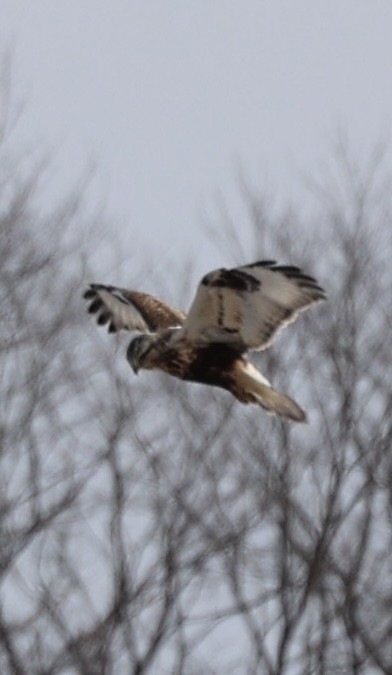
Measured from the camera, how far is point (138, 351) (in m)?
16.8

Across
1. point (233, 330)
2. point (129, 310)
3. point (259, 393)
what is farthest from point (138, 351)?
point (129, 310)

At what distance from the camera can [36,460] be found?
2388 cm

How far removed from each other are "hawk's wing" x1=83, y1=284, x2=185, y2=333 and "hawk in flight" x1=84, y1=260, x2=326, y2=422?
0.02m

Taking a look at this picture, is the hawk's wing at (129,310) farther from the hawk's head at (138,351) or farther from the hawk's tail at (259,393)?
the hawk's tail at (259,393)

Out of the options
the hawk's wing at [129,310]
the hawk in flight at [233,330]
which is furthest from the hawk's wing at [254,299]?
the hawk's wing at [129,310]

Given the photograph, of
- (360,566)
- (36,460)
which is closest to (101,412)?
(36,460)

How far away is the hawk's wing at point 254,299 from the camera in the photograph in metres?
16.3

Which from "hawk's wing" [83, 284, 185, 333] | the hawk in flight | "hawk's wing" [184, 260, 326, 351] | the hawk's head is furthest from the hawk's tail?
"hawk's wing" [83, 284, 185, 333]

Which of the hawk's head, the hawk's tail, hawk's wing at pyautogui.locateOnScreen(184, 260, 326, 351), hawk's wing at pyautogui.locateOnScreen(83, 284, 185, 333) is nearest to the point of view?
hawk's wing at pyautogui.locateOnScreen(184, 260, 326, 351)

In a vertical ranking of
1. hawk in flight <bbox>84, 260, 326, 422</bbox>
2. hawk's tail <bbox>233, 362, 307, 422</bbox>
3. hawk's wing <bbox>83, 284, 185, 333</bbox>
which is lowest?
hawk's tail <bbox>233, 362, 307, 422</bbox>

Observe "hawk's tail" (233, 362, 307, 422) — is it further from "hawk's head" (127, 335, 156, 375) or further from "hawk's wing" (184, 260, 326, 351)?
"hawk's head" (127, 335, 156, 375)

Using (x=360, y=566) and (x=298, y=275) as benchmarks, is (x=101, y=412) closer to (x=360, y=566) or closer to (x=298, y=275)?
(x=360, y=566)

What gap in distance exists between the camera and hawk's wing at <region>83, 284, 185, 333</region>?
689 inches

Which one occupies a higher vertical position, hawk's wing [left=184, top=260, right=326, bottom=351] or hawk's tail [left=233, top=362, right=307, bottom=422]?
hawk's wing [left=184, top=260, right=326, bottom=351]
